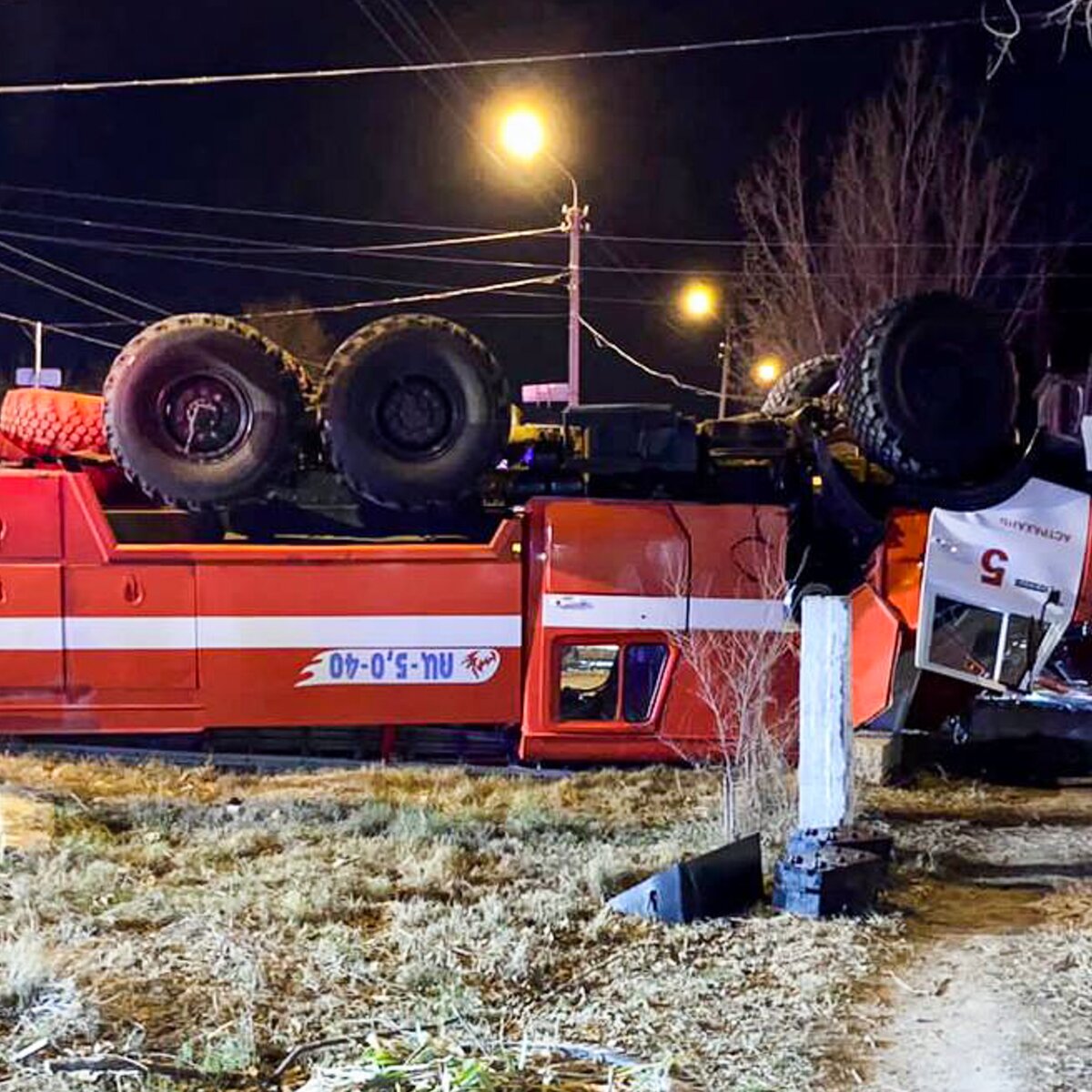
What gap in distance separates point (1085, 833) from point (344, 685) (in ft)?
14.3

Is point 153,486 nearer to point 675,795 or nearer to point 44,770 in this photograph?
point 44,770

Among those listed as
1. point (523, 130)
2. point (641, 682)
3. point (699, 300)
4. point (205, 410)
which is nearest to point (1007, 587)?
point (641, 682)

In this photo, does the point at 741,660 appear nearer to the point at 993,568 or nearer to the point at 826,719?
the point at 993,568

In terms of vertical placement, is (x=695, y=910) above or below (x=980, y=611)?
below

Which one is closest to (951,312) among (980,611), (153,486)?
(980,611)

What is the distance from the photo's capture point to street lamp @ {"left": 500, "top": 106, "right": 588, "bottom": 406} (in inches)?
744

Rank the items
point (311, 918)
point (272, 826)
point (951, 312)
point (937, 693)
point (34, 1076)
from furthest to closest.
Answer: point (937, 693) < point (951, 312) < point (272, 826) < point (311, 918) < point (34, 1076)

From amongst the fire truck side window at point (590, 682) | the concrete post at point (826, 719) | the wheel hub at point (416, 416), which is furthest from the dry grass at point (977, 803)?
the wheel hub at point (416, 416)

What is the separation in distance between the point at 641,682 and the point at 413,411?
218 centimetres

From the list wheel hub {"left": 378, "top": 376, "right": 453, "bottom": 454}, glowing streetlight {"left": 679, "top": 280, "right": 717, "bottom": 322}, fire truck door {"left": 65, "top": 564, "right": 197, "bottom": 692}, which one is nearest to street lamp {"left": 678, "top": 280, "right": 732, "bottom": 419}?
glowing streetlight {"left": 679, "top": 280, "right": 717, "bottom": 322}

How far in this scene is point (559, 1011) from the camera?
4488mm

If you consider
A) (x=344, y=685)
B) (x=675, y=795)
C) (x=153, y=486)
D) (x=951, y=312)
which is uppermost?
(x=951, y=312)

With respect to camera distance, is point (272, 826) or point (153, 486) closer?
point (272, 826)

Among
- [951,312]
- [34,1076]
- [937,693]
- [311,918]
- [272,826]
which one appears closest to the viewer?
[34,1076]
